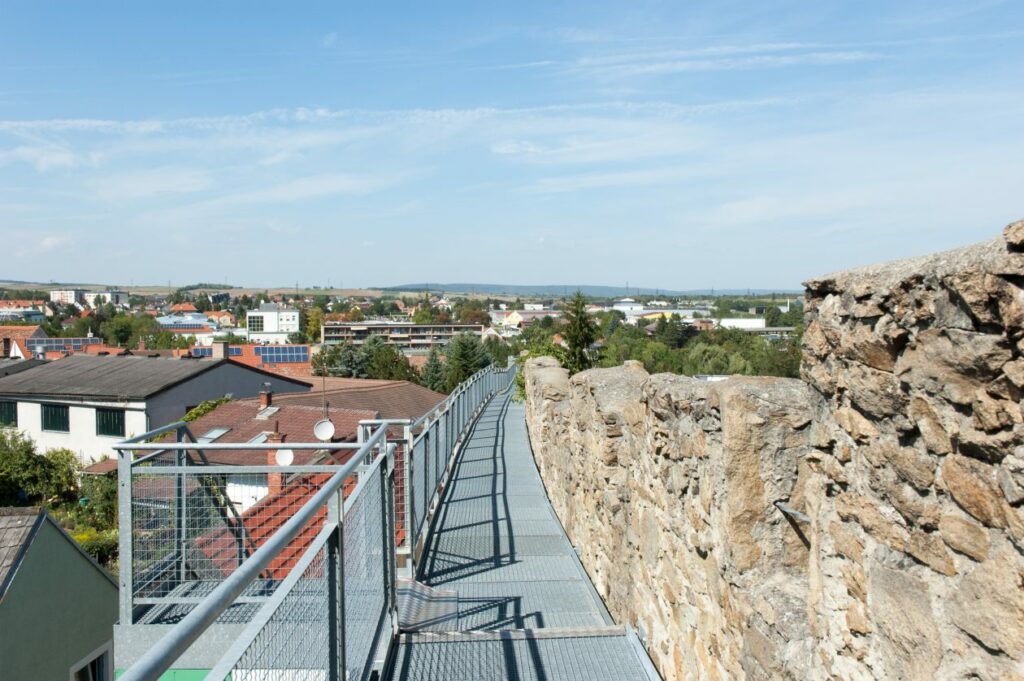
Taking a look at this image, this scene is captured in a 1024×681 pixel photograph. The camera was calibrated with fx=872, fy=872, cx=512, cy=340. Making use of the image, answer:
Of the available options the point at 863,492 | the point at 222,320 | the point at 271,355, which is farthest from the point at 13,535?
the point at 222,320

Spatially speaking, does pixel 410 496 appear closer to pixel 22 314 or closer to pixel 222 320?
pixel 22 314

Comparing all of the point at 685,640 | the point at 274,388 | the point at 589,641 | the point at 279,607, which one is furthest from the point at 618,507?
the point at 274,388

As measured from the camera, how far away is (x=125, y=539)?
590cm

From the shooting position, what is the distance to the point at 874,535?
264cm

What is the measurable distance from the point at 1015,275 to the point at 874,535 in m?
1.03

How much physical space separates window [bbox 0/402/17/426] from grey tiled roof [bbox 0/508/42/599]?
95.6ft

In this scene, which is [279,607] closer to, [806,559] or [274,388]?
[806,559]

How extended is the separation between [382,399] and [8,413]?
67.6 feet

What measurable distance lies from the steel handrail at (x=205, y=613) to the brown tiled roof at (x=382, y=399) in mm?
20707

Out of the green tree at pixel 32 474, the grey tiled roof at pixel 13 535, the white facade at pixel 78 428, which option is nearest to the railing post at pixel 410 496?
the grey tiled roof at pixel 13 535

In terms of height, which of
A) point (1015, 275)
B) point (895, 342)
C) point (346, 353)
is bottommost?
point (346, 353)

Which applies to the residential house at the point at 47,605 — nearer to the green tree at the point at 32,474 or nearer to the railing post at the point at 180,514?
the railing post at the point at 180,514

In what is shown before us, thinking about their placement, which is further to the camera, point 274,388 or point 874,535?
point 274,388

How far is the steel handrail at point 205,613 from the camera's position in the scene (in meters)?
1.41
